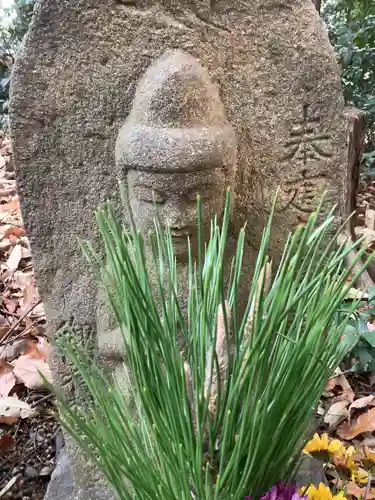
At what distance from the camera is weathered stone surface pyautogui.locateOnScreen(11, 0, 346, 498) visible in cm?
79

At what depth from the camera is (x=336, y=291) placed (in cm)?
53

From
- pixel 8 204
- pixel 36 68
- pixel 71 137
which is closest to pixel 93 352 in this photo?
pixel 71 137

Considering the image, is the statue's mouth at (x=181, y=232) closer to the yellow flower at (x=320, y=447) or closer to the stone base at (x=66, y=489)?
the yellow flower at (x=320, y=447)

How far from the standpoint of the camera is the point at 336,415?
139cm

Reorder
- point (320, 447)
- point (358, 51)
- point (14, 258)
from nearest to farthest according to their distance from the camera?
point (320, 447) → point (14, 258) → point (358, 51)

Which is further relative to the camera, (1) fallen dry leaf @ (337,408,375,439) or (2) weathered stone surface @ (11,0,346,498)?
(1) fallen dry leaf @ (337,408,375,439)

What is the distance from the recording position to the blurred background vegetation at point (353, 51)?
211 centimetres

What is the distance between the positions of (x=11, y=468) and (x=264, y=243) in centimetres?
103

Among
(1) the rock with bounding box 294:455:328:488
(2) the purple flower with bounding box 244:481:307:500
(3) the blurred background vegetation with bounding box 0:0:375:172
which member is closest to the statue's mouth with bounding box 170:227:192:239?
(2) the purple flower with bounding box 244:481:307:500

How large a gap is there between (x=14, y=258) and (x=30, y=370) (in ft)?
1.90

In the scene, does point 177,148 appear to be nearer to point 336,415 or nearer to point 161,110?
point 161,110

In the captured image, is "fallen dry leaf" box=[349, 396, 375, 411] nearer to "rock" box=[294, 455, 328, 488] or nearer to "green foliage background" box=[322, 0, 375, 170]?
"rock" box=[294, 455, 328, 488]

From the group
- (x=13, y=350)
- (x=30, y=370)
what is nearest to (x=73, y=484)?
(x=30, y=370)

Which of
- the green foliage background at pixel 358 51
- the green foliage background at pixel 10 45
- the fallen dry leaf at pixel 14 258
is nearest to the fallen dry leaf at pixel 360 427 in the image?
the fallen dry leaf at pixel 14 258
